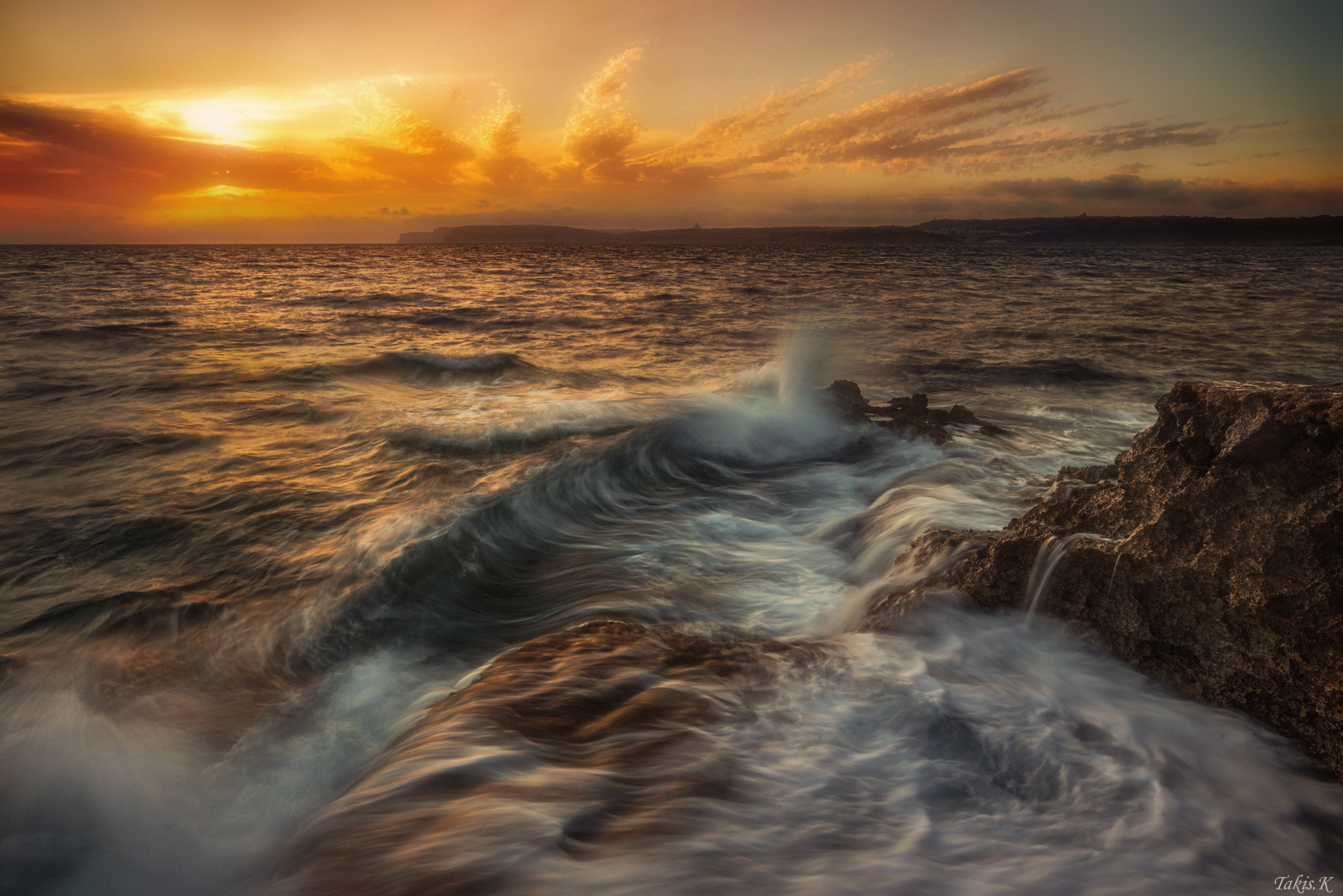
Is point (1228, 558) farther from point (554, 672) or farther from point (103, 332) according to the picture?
point (103, 332)

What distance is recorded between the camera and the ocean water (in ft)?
7.45

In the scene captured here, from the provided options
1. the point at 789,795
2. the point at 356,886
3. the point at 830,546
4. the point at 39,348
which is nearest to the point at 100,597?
the point at 356,886

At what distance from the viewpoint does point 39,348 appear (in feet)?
49.3

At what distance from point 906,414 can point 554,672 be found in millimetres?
6563

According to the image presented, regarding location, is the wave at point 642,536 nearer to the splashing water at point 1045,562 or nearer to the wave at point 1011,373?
the splashing water at point 1045,562

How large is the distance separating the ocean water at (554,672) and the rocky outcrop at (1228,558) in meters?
0.16

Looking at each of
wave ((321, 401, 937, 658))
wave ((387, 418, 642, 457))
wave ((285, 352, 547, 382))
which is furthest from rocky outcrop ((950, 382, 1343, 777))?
wave ((285, 352, 547, 382))

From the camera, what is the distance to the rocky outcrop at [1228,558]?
2.44m

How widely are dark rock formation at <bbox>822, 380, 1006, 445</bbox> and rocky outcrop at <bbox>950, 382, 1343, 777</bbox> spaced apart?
470 cm

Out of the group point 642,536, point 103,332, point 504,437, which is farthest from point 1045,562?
point 103,332

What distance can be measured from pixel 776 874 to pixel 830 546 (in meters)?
3.62

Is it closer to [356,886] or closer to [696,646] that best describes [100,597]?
[356,886]

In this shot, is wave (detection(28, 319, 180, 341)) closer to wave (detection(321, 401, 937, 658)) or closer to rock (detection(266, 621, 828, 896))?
wave (detection(321, 401, 937, 658))

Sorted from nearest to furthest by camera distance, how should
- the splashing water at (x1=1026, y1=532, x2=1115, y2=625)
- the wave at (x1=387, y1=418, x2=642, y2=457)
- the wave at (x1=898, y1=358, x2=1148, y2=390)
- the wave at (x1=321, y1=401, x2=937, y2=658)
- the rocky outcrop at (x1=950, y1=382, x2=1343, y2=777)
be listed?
the rocky outcrop at (x1=950, y1=382, x2=1343, y2=777) < the splashing water at (x1=1026, y1=532, x2=1115, y2=625) < the wave at (x1=321, y1=401, x2=937, y2=658) < the wave at (x1=387, y1=418, x2=642, y2=457) < the wave at (x1=898, y1=358, x2=1148, y2=390)
